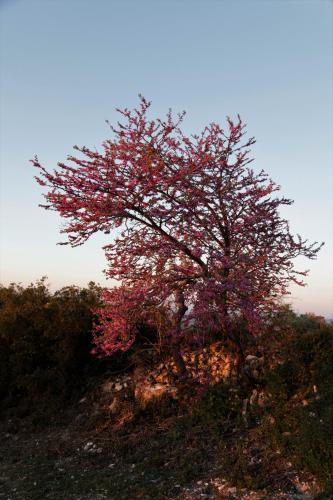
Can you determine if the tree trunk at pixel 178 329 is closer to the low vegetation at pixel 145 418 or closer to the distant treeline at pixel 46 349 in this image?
the low vegetation at pixel 145 418

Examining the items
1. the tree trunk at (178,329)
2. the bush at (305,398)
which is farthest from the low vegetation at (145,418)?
the tree trunk at (178,329)

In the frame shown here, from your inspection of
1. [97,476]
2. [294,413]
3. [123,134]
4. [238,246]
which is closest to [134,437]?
[97,476]

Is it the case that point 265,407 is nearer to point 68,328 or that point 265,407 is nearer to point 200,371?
point 200,371

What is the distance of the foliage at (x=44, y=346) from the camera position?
497 inches

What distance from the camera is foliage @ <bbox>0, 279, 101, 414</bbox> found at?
1262 centimetres

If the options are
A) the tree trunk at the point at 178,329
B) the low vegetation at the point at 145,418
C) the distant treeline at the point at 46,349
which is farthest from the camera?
the distant treeline at the point at 46,349

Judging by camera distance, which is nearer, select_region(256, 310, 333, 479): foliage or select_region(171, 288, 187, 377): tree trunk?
select_region(256, 310, 333, 479): foliage

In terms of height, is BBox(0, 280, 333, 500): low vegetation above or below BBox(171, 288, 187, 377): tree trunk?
below

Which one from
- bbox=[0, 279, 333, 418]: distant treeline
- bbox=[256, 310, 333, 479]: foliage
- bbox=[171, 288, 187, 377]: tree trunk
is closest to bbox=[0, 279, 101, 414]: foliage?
bbox=[0, 279, 333, 418]: distant treeline

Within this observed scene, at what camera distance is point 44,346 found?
13.1m

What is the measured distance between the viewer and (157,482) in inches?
295

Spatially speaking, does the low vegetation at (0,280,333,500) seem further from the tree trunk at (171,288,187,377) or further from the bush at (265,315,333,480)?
the tree trunk at (171,288,187,377)

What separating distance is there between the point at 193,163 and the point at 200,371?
526 centimetres

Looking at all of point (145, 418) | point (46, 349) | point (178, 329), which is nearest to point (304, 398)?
point (178, 329)
